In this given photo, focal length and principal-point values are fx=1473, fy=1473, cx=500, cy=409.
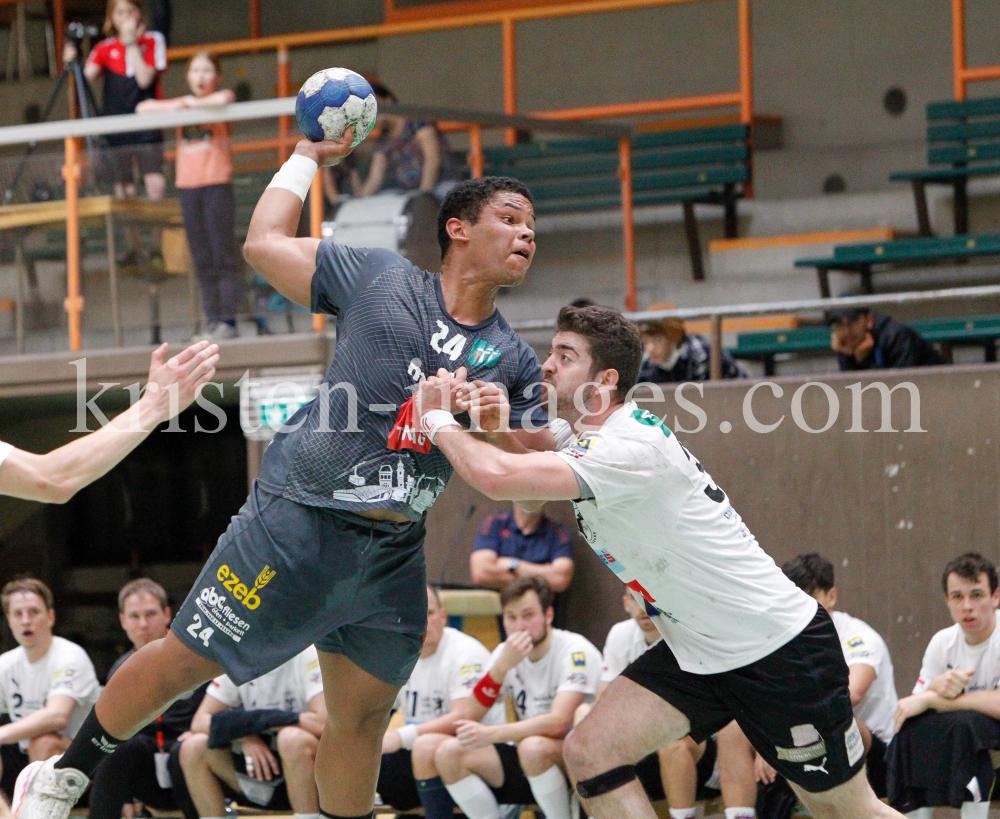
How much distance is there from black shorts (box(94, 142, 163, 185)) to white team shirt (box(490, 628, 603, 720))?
3.95 m

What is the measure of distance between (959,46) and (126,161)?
6.54m

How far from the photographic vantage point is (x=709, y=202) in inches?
482

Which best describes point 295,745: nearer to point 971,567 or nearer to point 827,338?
point 971,567

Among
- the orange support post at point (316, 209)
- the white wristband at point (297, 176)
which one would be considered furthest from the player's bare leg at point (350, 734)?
the orange support post at point (316, 209)

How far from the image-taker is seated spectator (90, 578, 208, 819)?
7.93 meters

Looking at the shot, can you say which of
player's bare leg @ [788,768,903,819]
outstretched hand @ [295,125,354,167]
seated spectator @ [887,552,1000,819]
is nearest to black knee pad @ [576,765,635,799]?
player's bare leg @ [788,768,903,819]

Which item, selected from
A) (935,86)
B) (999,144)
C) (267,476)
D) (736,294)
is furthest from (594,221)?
(267,476)

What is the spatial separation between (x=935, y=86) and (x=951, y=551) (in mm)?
6065

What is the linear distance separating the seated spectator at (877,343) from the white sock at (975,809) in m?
2.82

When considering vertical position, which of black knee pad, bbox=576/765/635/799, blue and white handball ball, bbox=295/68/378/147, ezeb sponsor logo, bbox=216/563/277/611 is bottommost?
black knee pad, bbox=576/765/635/799

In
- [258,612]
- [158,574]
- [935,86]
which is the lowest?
[158,574]

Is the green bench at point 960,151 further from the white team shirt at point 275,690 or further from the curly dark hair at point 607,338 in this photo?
the curly dark hair at point 607,338

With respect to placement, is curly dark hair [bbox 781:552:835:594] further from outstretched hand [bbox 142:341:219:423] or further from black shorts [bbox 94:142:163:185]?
black shorts [bbox 94:142:163:185]

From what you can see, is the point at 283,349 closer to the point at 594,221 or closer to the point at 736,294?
the point at 594,221
